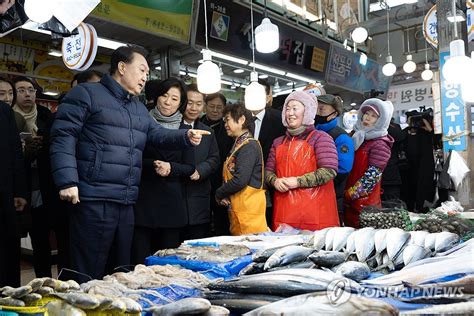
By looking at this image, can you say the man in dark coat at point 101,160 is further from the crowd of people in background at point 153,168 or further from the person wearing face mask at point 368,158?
the person wearing face mask at point 368,158

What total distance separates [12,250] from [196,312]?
10.3ft

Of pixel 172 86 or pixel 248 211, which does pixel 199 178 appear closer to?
pixel 248 211

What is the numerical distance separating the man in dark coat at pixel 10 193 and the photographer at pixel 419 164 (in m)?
5.55

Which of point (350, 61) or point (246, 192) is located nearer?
point (246, 192)

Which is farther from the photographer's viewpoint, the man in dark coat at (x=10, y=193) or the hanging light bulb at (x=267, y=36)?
the hanging light bulb at (x=267, y=36)

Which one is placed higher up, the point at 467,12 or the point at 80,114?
the point at 467,12

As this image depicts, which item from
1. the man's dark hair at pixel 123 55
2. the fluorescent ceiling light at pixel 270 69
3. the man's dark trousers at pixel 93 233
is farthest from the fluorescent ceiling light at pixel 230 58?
the man's dark trousers at pixel 93 233

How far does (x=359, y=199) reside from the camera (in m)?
4.86

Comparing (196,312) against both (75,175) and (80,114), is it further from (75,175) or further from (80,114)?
(80,114)

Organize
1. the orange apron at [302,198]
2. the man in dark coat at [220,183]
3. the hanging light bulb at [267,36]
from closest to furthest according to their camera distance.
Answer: the orange apron at [302,198] → the man in dark coat at [220,183] → the hanging light bulb at [267,36]

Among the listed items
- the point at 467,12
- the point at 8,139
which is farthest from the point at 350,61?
the point at 8,139

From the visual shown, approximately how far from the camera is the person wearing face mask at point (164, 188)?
398cm

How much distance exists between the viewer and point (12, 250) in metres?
4.00

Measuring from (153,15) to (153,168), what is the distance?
395cm
